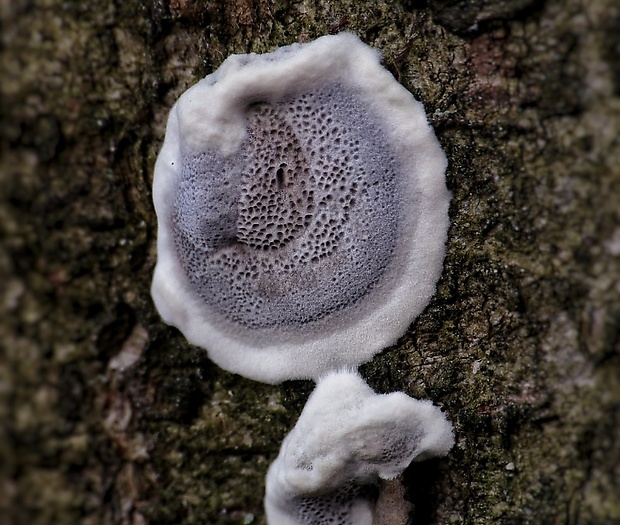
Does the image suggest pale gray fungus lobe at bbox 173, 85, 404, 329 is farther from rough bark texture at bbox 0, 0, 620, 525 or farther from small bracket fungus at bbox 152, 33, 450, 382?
rough bark texture at bbox 0, 0, 620, 525

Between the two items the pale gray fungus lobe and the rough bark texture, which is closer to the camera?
the rough bark texture

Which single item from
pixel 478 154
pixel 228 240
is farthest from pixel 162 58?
pixel 478 154

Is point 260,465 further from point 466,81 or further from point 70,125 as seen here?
point 466,81

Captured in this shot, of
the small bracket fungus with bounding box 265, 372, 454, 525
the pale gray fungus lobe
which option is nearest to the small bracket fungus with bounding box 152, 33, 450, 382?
the pale gray fungus lobe

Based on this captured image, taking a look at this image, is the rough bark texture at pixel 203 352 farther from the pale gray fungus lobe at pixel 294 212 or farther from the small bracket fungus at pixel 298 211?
the pale gray fungus lobe at pixel 294 212

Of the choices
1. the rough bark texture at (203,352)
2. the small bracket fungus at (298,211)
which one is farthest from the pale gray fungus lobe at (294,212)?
the rough bark texture at (203,352)
